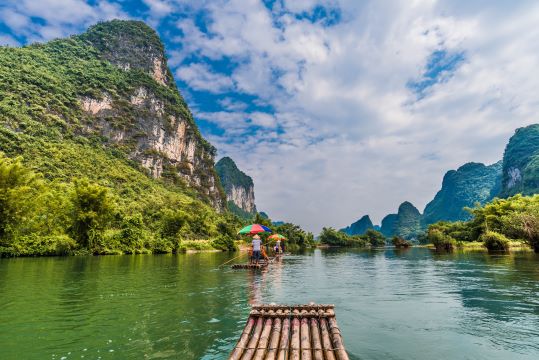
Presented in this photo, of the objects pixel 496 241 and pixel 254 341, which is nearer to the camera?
pixel 254 341

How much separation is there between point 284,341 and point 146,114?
503 feet

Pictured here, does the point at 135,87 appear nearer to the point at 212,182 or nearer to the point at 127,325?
the point at 212,182

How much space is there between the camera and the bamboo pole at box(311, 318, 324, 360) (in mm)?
5413

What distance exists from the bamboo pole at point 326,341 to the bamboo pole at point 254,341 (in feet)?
4.16

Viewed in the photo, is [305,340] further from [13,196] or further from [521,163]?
[521,163]

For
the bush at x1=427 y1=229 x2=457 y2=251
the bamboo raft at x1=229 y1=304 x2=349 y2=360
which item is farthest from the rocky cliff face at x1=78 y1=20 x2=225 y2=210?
the bamboo raft at x1=229 y1=304 x2=349 y2=360

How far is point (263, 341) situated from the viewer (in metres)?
5.99

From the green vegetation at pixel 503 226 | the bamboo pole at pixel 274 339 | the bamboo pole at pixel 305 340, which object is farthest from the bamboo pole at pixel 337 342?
the green vegetation at pixel 503 226

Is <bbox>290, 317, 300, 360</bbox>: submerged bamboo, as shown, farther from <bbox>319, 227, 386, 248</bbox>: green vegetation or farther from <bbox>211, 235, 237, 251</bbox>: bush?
<bbox>319, 227, 386, 248</bbox>: green vegetation

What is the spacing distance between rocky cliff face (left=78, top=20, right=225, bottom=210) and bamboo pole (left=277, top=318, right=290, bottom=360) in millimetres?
129611

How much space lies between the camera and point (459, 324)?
9.71m

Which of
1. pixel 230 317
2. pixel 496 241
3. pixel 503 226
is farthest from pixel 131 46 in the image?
pixel 230 317

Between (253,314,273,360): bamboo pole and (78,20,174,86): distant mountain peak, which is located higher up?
(78,20,174,86): distant mountain peak

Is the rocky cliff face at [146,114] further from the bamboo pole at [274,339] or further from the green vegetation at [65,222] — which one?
the bamboo pole at [274,339]
